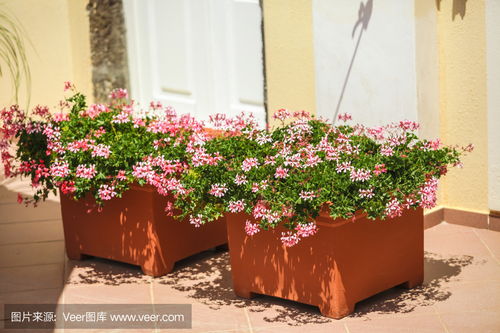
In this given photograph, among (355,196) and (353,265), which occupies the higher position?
(355,196)

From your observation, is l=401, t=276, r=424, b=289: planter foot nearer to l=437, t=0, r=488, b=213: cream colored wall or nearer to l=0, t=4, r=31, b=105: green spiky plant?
l=437, t=0, r=488, b=213: cream colored wall

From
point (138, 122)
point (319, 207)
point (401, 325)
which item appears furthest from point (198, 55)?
point (401, 325)

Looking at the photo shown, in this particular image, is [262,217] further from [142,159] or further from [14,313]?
[14,313]

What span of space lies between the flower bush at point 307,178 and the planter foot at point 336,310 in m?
0.43

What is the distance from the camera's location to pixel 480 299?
15.5ft

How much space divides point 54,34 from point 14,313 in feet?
15.2

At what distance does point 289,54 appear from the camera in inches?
247

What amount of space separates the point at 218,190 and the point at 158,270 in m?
1.10

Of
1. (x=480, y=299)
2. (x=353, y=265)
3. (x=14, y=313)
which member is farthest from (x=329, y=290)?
(x=14, y=313)

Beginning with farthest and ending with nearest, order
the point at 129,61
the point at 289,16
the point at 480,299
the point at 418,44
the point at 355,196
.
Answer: the point at 129,61 → the point at 289,16 → the point at 418,44 → the point at 480,299 → the point at 355,196

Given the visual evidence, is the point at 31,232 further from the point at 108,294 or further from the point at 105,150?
the point at 105,150

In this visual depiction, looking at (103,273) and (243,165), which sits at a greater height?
(243,165)

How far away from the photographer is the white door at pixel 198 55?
22.8ft

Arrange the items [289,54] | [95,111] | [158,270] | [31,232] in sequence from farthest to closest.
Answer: [31,232] < [289,54] < [95,111] < [158,270]
